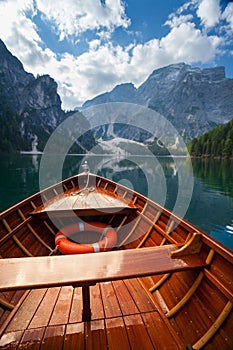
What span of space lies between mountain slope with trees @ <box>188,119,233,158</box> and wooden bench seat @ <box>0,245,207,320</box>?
80.5m

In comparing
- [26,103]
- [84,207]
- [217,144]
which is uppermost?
[26,103]

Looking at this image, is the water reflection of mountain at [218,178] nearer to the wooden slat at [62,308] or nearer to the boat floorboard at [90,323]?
the boat floorboard at [90,323]

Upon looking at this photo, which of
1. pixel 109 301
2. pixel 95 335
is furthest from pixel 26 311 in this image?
pixel 109 301

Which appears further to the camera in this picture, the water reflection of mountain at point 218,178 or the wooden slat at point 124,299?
the water reflection of mountain at point 218,178

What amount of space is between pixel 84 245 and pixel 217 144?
279ft

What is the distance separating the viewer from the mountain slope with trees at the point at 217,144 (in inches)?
2840

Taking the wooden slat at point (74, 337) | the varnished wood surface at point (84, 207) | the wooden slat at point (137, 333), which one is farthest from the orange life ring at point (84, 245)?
the wooden slat at point (137, 333)

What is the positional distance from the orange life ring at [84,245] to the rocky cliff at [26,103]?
426 ft

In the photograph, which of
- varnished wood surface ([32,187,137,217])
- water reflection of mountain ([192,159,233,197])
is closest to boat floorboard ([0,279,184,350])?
varnished wood surface ([32,187,137,217])

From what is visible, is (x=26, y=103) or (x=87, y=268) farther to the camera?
(x=26, y=103)

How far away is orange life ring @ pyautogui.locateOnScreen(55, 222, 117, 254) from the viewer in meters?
4.64

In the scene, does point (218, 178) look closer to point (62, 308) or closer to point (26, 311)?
point (62, 308)

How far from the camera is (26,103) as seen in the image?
16500cm

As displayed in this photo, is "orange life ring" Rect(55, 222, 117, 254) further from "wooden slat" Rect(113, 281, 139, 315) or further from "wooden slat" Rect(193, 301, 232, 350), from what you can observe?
"wooden slat" Rect(193, 301, 232, 350)
